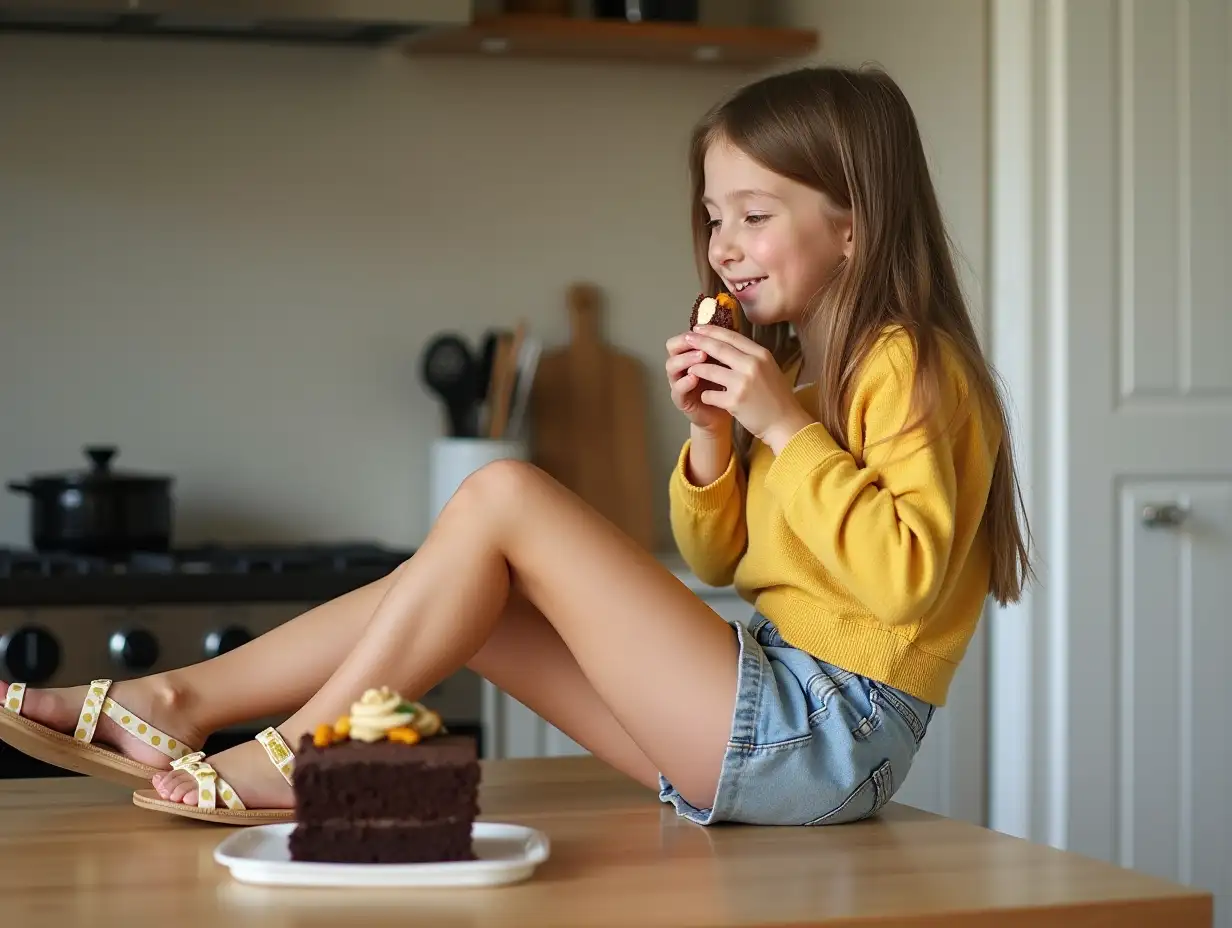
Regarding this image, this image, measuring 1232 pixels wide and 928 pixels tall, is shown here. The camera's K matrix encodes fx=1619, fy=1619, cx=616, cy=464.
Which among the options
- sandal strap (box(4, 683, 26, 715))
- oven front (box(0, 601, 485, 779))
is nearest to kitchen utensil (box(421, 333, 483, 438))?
oven front (box(0, 601, 485, 779))

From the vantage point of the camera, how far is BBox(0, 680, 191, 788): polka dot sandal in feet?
5.03

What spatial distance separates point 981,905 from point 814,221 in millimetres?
772

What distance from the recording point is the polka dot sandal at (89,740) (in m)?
1.53

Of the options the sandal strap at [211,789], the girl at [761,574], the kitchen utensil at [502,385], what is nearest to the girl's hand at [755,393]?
the girl at [761,574]

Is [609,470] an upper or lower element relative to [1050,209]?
lower

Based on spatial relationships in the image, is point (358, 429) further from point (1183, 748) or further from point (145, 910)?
point (145, 910)

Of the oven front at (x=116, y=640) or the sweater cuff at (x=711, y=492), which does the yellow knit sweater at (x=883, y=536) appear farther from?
the oven front at (x=116, y=640)

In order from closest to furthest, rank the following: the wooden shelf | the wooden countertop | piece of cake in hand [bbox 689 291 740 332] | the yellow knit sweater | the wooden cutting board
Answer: the wooden countertop, the yellow knit sweater, piece of cake in hand [bbox 689 291 740 332], the wooden shelf, the wooden cutting board

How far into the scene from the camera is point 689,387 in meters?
1.62

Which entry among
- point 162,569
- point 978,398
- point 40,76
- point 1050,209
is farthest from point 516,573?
point 40,76

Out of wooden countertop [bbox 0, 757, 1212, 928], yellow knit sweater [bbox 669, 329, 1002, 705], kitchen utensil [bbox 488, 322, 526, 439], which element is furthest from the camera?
kitchen utensil [bbox 488, 322, 526, 439]

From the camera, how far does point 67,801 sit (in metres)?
1.65

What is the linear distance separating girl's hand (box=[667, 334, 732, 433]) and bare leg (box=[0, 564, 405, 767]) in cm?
35

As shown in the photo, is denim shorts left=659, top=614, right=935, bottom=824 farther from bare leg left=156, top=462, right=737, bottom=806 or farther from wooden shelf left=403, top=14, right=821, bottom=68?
wooden shelf left=403, top=14, right=821, bottom=68
